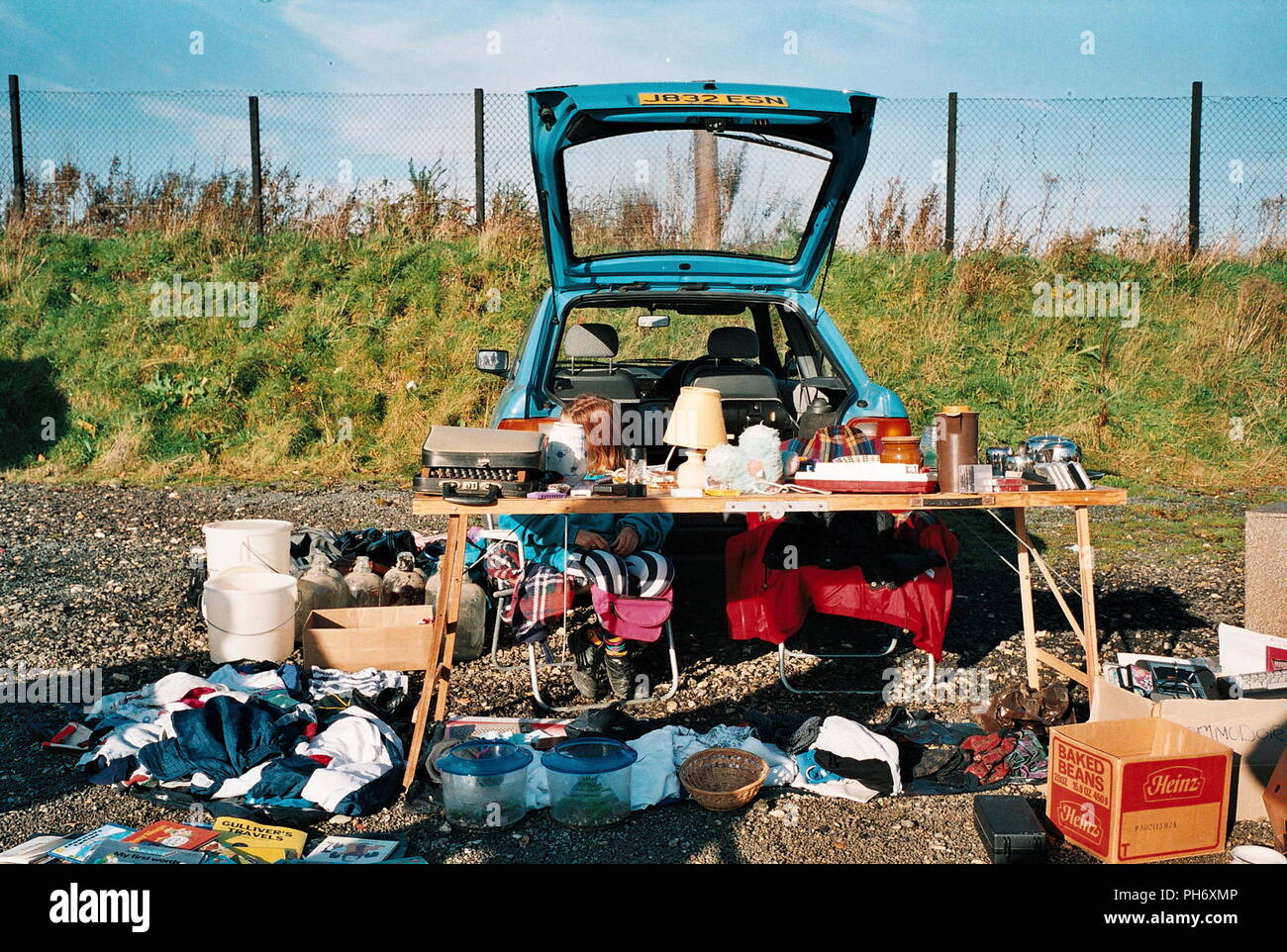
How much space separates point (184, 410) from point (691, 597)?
6466 millimetres

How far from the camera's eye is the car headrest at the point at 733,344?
5414 mm

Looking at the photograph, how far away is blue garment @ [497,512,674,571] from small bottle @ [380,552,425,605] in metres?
0.94

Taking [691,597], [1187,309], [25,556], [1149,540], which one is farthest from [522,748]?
[1187,309]

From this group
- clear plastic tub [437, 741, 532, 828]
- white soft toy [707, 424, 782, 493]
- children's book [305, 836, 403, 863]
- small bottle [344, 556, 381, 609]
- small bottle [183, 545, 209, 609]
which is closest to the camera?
children's book [305, 836, 403, 863]

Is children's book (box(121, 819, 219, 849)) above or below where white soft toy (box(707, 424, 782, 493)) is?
below

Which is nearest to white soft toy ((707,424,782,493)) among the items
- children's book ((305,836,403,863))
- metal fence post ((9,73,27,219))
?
children's book ((305,836,403,863))

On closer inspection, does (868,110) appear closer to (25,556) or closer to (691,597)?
(691,597)

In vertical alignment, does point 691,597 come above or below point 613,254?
below

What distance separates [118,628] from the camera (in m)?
5.31

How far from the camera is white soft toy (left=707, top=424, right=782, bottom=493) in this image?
387cm

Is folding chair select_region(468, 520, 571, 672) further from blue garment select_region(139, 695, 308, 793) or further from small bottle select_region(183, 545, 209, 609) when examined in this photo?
small bottle select_region(183, 545, 209, 609)

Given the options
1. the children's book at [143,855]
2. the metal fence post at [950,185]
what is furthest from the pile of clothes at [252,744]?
the metal fence post at [950,185]

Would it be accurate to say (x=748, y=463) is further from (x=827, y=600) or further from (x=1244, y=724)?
(x=1244, y=724)

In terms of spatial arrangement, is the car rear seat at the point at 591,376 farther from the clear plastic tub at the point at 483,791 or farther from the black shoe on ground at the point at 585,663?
the clear plastic tub at the point at 483,791
